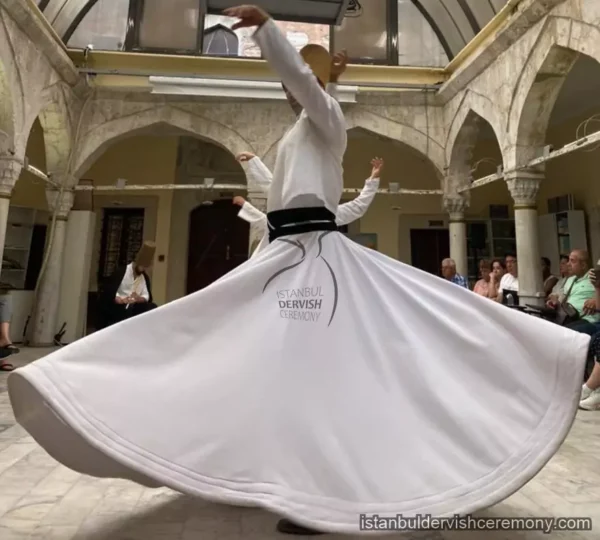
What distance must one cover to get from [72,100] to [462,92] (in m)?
6.05

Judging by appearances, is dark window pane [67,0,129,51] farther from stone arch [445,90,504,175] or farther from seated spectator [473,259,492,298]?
seated spectator [473,259,492,298]

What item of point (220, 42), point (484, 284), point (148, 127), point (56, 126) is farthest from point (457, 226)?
point (56, 126)

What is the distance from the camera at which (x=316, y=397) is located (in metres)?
1.22

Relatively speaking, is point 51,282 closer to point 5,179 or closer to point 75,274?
point 75,274

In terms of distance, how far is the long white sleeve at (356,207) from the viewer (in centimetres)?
218

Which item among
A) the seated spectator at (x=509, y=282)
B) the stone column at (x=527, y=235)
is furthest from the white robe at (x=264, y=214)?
the seated spectator at (x=509, y=282)

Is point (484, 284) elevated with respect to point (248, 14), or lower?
lower

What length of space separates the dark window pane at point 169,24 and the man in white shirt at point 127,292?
4.24 meters

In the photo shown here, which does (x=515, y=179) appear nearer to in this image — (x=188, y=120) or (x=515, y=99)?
(x=515, y=99)

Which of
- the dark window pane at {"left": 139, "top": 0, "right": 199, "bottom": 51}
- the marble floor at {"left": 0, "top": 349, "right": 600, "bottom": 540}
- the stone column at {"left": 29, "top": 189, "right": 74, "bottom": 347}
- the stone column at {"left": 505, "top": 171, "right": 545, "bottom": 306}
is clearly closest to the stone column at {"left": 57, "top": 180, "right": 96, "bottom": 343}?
the stone column at {"left": 29, "top": 189, "right": 74, "bottom": 347}

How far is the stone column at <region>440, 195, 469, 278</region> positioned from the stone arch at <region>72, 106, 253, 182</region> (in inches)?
138

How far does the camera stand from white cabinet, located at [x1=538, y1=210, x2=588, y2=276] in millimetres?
8312

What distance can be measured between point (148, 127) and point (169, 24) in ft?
5.85

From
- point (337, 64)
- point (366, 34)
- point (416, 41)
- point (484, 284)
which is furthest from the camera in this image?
point (416, 41)
